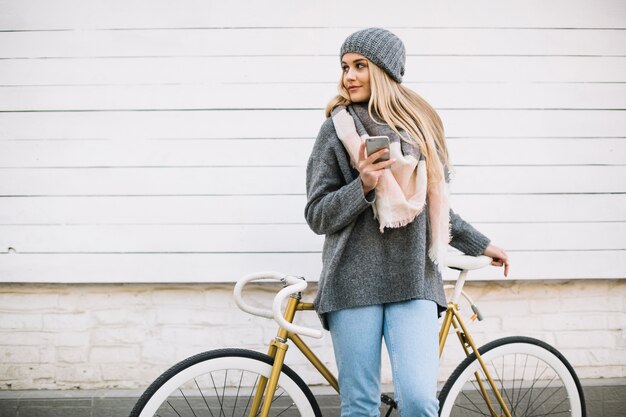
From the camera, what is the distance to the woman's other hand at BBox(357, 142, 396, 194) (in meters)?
1.81

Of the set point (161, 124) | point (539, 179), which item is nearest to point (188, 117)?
point (161, 124)

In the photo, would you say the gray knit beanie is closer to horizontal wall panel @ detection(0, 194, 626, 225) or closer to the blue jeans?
the blue jeans

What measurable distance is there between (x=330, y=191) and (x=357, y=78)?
0.44 m

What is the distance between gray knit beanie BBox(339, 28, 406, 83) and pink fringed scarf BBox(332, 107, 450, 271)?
22cm

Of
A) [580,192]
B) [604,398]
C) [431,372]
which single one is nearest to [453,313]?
[431,372]

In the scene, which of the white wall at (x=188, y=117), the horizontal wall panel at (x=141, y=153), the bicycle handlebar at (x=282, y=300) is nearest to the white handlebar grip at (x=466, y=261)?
the white wall at (x=188, y=117)

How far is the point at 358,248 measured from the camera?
201cm

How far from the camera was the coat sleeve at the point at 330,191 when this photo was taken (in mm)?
1887

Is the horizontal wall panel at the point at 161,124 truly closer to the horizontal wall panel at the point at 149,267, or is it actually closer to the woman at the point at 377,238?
the horizontal wall panel at the point at 149,267

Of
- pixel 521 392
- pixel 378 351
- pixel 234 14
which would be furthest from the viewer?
pixel 521 392

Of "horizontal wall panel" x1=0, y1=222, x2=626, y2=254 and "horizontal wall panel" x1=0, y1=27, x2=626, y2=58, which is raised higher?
"horizontal wall panel" x1=0, y1=27, x2=626, y2=58

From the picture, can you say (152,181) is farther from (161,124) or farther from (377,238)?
(377,238)

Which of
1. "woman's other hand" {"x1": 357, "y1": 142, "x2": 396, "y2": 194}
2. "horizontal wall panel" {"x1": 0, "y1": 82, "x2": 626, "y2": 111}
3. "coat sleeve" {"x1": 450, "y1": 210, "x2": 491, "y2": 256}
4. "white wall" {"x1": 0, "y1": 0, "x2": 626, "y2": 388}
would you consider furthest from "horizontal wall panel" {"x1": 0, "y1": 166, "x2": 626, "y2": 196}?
"woman's other hand" {"x1": 357, "y1": 142, "x2": 396, "y2": 194}

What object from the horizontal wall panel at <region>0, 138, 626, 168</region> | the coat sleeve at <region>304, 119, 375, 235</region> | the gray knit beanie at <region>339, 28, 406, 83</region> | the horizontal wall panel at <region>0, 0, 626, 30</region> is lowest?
the coat sleeve at <region>304, 119, 375, 235</region>
